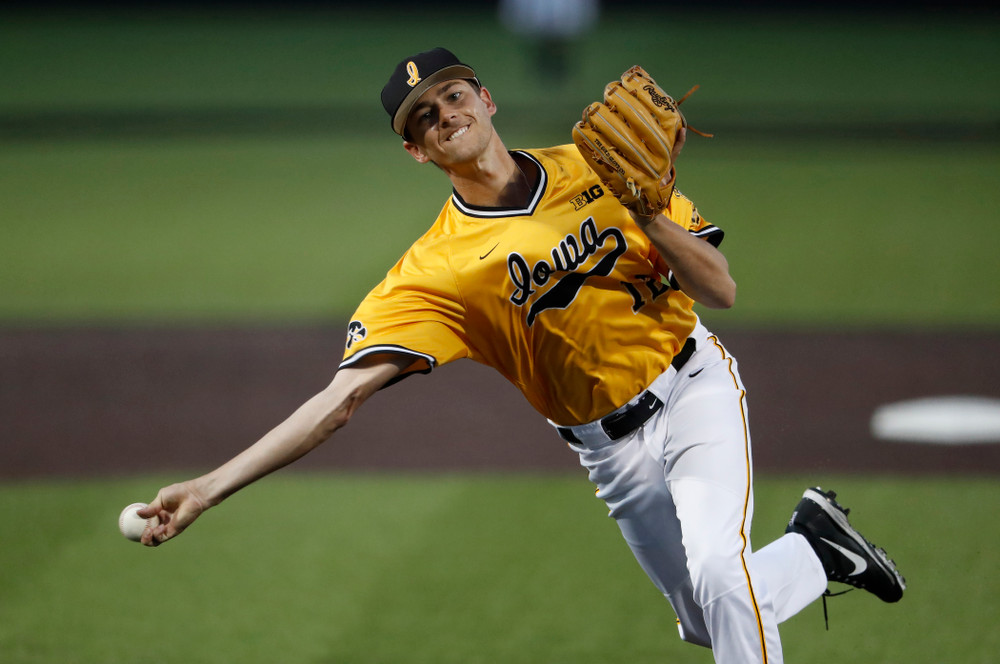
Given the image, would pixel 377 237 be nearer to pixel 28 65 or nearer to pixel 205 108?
pixel 205 108

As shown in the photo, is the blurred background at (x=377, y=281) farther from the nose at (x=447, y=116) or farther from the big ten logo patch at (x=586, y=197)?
the nose at (x=447, y=116)

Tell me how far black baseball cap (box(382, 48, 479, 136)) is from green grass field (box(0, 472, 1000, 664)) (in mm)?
2233

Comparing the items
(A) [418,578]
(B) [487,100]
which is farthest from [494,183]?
(A) [418,578]

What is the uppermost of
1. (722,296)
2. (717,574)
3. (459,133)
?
(459,133)

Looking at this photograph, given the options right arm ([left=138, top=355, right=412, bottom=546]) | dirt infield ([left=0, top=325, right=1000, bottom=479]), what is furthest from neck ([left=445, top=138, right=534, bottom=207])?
dirt infield ([left=0, top=325, right=1000, bottom=479])

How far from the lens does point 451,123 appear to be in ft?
11.9

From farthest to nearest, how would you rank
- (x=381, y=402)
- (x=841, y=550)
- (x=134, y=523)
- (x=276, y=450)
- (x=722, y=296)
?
1. (x=381, y=402)
2. (x=841, y=550)
3. (x=722, y=296)
4. (x=276, y=450)
5. (x=134, y=523)

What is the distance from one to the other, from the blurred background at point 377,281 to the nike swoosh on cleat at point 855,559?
49cm

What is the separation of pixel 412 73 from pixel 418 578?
8.39 feet

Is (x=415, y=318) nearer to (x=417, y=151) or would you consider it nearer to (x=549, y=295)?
(x=549, y=295)

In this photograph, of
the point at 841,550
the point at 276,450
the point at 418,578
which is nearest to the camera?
the point at 276,450

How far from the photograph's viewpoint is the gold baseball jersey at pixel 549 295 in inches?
143

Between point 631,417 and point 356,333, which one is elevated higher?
point 356,333

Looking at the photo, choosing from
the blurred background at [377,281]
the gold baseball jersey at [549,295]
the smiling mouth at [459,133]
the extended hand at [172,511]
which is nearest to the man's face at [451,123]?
the smiling mouth at [459,133]
